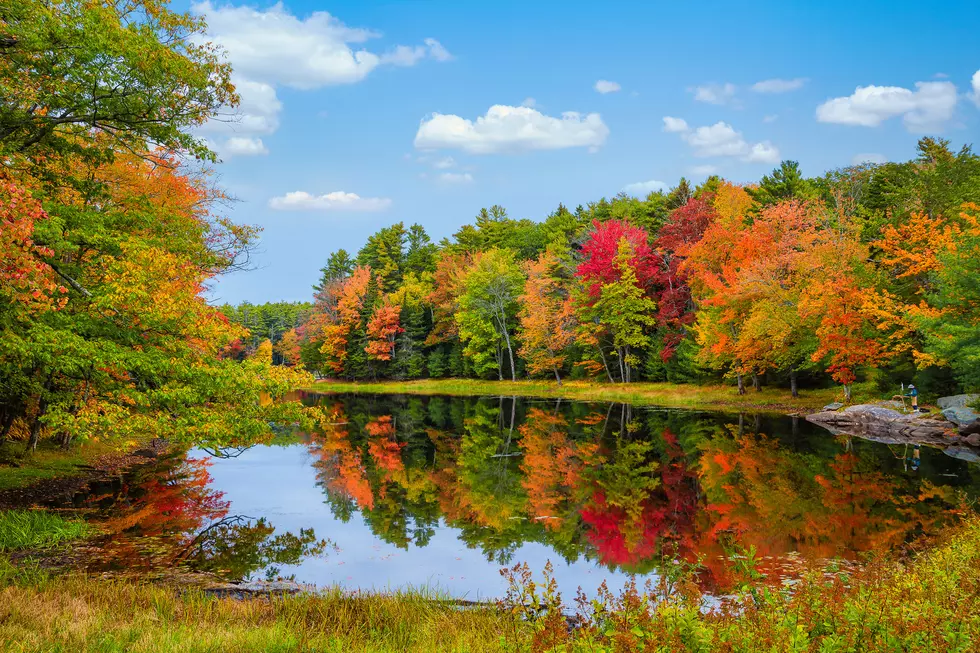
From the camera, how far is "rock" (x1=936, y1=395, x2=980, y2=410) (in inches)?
963

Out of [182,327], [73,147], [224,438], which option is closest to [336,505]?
[224,438]

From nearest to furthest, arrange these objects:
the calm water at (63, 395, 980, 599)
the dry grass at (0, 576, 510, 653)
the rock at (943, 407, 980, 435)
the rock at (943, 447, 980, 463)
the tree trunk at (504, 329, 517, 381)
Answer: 1. the dry grass at (0, 576, 510, 653)
2. the calm water at (63, 395, 980, 599)
3. the rock at (943, 447, 980, 463)
4. the rock at (943, 407, 980, 435)
5. the tree trunk at (504, 329, 517, 381)

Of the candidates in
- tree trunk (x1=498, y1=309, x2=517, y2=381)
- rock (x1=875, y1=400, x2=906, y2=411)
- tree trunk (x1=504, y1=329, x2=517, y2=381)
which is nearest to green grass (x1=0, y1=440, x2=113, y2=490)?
rock (x1=875, y1=400, x2=906, y2=411)

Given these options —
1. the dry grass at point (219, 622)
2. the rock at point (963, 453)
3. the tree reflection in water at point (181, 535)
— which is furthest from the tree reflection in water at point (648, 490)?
the dry grass at point (219, 622)

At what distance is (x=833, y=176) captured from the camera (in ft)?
185

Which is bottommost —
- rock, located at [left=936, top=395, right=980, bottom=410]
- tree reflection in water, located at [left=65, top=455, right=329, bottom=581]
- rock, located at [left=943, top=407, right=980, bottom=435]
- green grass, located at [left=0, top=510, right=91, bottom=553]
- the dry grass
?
tree reflection in water, located at [left=65, top=455, right=329, bottom=581]

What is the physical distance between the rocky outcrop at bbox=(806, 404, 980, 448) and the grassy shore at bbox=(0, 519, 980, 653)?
54.6 ft

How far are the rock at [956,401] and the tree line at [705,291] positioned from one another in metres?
0.60

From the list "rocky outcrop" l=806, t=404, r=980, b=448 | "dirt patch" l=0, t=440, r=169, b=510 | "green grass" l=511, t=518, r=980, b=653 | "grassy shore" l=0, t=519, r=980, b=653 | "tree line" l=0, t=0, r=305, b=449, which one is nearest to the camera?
"green grass" l=511, t=518, r=980, b=653

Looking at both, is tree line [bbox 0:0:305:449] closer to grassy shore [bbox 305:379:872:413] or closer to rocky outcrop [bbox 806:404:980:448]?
rocky outcrop [bbox 806:404:980:448]

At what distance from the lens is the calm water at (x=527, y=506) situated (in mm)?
11438

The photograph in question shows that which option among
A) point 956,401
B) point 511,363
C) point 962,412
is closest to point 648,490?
point 962,412

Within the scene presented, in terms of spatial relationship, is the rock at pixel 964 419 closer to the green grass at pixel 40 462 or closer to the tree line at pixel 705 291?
the tree line at pixel 705 291

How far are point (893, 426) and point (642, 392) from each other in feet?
58.8
